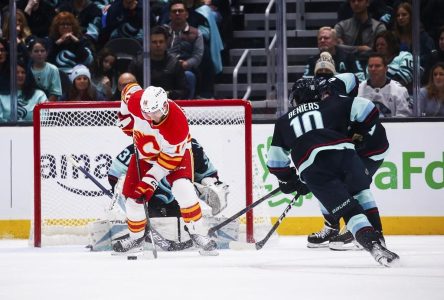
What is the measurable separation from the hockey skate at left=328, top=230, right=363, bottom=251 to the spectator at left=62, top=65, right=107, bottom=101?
6.53 feet

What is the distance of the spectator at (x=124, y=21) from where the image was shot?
8125mm

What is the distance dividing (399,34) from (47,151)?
2.50 meters

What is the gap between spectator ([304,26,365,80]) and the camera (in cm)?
797

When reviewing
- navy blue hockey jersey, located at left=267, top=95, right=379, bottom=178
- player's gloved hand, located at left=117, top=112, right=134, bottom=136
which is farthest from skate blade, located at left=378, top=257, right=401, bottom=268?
player's gloved hand, located at left=117, top=112, right=134, bottom=136

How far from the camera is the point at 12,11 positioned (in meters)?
8.05

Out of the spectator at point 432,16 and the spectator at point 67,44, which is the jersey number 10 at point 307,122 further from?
the spectator at point 67,44

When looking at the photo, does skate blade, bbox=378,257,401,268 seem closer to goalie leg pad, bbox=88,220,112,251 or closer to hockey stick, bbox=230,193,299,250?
hockey stick, bbox=230,193,299,250

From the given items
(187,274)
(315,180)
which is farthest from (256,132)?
(187,274)

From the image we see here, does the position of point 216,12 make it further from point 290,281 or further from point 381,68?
point 290,281

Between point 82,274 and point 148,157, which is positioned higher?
point 148,157

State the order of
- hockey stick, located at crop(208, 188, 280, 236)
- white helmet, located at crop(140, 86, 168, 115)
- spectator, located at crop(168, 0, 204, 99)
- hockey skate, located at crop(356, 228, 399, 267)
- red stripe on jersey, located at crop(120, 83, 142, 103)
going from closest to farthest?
1. hockey skate, located at crop(356, 228, 399, 267)
2. white helmet, located at crop(140, 86, 168, 115)
3. red stripe on jersey, located at crop(120, 83, 142, 103)
4. hockey stick, located at crop(208, 188, 280, 236)
5. spectator, located at crop(168, 0, 204, 99)

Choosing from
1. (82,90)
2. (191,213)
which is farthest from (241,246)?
(82,90)

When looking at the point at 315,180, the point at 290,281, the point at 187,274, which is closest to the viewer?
the point at 290,281

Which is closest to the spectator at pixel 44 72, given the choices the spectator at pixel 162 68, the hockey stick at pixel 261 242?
the spectator at pixel 162 68
